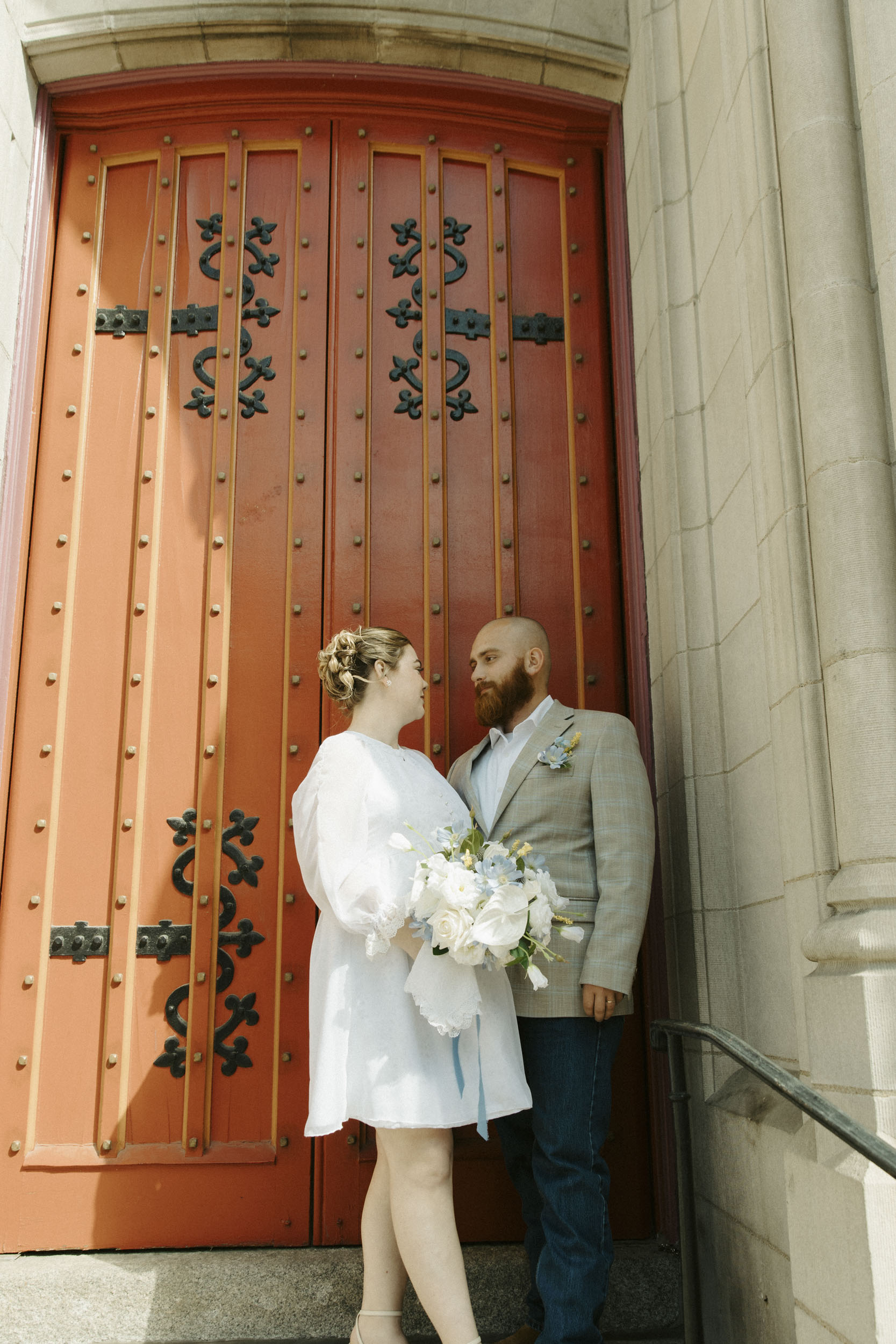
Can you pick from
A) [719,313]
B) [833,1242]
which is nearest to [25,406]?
[719,313]

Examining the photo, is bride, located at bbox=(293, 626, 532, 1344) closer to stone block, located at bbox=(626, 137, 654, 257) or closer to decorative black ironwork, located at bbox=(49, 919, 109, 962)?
decorative black ironwork, located at bbox=(49, 919, 109, 962)

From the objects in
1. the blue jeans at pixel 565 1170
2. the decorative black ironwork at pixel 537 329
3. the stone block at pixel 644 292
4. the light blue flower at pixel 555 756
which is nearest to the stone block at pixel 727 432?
the stone block at pixel 644 292

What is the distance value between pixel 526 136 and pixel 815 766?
2.75 meters

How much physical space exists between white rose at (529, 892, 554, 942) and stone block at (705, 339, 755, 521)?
1.03m

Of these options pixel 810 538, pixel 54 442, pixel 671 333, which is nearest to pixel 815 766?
pixel 810 538

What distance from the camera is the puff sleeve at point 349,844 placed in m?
2.35

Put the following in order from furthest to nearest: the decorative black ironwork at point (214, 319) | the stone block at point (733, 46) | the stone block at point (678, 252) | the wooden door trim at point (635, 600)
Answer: the decorative black ironwork at point (214, 319) < the stone block at point (678, 252) < the wooden door trim at point (635, 600) < the stone block at point (733, 46)

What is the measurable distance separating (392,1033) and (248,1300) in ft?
2.88

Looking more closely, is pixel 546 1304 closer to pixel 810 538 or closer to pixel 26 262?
pixel 810 538

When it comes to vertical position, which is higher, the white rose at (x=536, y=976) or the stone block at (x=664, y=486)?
the stone block at (x=664, y=486)

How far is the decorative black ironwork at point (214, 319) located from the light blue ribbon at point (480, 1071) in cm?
213

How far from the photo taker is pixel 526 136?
3.87 m

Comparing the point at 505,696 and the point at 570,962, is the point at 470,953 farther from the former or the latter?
the point at 505,696

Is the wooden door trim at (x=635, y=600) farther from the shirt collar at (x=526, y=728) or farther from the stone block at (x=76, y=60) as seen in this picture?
the stone block at (x=76, y=60)
